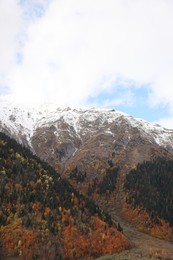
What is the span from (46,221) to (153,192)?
50340 mm

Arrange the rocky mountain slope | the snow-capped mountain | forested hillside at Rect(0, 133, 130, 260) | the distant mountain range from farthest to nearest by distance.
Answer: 1. the snow-capped mountain
2. the rocky mountain slope
3. the distant mountain range
4. forested hillside at Rect(0, 133, 130, 260)

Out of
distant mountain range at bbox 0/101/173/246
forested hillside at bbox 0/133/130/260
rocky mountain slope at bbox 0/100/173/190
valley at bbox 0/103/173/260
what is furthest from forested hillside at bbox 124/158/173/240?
forested hillside at bbox 0/133/130/260

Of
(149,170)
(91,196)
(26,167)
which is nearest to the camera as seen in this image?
(26,167)

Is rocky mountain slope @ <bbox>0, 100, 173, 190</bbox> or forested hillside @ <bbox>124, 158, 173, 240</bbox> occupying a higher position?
rocky mountain slope @ <bbox>0, 100, 173, 190</bbox>

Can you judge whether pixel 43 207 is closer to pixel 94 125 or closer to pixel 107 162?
pixel 107 162

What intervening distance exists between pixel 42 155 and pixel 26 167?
71.7 meters

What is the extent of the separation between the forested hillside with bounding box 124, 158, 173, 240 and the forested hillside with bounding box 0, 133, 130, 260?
839 inches

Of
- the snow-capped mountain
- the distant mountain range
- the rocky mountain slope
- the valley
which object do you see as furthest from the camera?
the snow-capped mountain

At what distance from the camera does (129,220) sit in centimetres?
9231

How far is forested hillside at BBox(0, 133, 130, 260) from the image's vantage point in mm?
54638

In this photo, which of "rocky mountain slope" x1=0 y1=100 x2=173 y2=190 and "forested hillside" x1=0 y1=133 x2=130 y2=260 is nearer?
"forested hillside" x1=0 y1=133 x2=130 y2=260

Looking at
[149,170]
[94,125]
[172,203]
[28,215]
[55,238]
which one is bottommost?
[55,238]

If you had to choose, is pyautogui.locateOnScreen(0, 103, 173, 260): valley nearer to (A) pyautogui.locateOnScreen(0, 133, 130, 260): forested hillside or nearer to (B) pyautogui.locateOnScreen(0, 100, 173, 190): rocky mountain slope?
(B) pyautogui.locateOnScreen(0, 100, 173, 190): rocky mountain slope

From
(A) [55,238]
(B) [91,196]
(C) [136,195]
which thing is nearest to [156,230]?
(C) [136,195]
